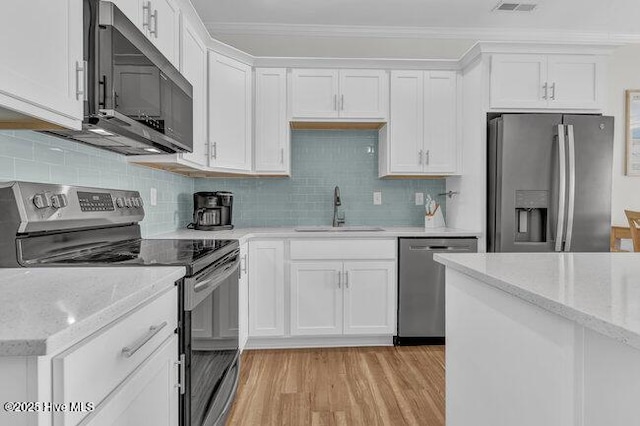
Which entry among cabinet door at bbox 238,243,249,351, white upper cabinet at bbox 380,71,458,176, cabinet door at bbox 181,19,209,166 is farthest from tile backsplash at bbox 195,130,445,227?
cabinet door at bbox 181,19,209,166

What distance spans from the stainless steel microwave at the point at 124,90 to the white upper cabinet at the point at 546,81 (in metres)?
2.26

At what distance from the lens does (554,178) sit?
274 centimetres

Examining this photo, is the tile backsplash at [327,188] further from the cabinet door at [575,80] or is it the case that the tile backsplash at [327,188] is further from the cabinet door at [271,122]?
the cabinet door at [575,80]

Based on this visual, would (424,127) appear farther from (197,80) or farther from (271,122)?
(197,80)

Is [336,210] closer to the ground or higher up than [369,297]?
higher up

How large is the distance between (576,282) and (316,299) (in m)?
2.13

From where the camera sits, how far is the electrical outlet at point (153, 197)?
2542mm

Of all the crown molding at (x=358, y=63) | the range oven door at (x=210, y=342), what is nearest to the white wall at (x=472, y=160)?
the crown molding at (x=358, y=63)

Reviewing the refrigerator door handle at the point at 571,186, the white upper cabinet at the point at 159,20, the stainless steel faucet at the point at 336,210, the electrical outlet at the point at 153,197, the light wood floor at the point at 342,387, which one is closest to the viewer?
the white upper cabinet at the point at 159,20

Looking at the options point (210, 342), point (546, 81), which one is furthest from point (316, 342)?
point (546, 81)

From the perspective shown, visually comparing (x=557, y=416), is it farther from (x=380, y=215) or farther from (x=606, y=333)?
(x=380, y=215)

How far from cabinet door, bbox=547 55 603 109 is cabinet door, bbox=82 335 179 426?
3036 millimetres

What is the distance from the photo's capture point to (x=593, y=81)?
9.68 feet

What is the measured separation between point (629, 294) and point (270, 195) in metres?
2.89
